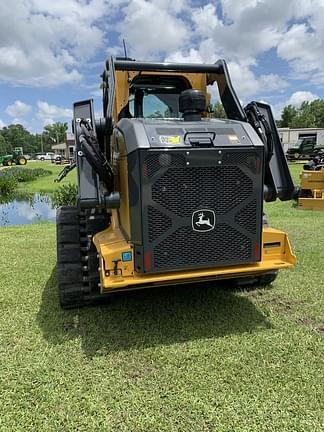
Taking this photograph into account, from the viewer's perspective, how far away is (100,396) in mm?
2807

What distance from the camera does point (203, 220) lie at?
3473 millimetres

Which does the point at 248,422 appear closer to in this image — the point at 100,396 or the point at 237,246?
the point at 100,396

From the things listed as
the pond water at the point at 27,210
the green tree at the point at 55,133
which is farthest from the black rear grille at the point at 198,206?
the green tree at the point at 55,133

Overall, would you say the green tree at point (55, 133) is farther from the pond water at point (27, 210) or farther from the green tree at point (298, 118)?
the pond water at point (27, 210)

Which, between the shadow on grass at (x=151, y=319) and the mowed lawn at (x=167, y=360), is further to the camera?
the shadow on grass at (x=151, y=319)

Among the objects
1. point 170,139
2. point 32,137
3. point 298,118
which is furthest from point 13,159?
point 32,137

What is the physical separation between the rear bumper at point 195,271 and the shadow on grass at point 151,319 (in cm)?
51

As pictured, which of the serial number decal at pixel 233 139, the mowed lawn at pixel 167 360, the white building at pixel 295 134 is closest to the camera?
the mowed lawn at pixel 167 360

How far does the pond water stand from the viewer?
13.8 metres

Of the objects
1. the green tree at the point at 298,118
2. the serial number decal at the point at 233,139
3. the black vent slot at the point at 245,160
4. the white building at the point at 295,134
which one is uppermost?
the green tree at the point at 298,118

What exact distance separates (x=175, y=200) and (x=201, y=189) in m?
0.25

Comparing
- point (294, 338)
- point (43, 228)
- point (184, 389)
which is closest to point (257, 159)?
point (294, 338)

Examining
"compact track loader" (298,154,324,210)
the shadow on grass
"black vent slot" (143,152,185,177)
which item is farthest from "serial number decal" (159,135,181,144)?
"compact track loader" (298,154,324,210)

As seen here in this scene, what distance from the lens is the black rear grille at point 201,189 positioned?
333 centimetres
